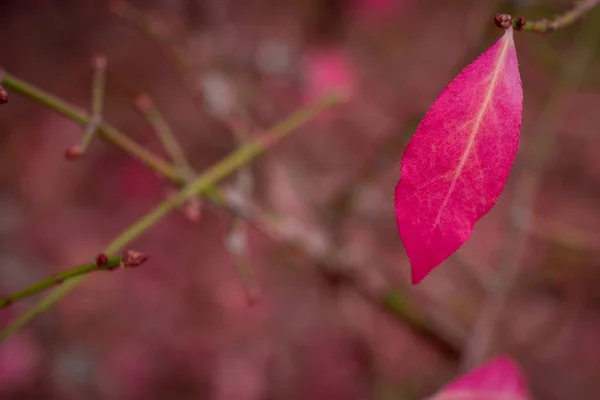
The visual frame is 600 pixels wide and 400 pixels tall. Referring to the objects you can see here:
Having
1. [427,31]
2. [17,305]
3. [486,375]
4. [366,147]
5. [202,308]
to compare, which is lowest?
[486,375]

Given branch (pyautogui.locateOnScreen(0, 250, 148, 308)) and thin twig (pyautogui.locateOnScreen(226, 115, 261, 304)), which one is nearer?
branch (pyautogui.locateOnScreen(0, 250, 148, 308))

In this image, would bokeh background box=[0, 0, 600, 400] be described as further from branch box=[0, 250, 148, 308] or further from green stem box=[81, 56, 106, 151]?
branch box=[0, 250, 148, 308]

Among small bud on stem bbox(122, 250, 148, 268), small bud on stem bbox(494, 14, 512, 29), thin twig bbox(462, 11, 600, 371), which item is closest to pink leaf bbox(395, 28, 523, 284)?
small bud on stem bbox(494, 14, 512, 29)

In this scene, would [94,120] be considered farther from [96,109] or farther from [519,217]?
[519,217]

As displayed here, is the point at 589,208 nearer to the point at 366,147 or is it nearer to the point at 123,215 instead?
the point at 366,147

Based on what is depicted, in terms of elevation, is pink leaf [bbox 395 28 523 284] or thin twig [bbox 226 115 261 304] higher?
thin twig [bbox 226 115 261 304]

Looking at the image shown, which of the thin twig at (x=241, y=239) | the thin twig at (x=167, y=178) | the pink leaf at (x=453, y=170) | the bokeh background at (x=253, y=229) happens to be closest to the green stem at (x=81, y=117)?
the thin twig at (x=167, y=178)

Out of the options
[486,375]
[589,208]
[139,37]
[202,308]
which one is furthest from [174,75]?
[486,375]

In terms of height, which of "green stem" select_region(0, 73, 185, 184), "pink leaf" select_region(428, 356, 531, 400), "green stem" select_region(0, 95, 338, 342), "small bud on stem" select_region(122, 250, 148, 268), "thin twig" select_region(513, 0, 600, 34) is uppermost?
"green stem" select_region(0, 73, 185, 184)
